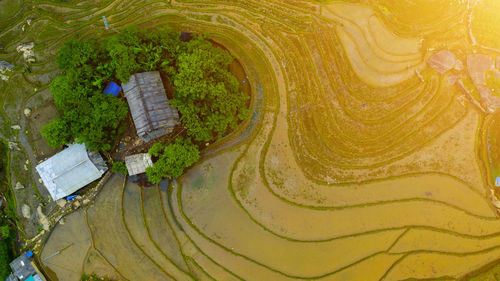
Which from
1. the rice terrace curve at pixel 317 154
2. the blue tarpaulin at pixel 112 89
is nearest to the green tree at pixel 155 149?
the rice terrace curve at pixel 317 154

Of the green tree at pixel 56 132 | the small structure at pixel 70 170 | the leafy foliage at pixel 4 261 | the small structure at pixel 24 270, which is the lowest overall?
the small structure at pixel 24 270

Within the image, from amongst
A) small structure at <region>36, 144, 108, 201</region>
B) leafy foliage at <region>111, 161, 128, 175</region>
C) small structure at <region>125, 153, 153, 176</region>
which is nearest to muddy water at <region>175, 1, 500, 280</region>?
small structure at <region>125, 153, 153, 176</region>

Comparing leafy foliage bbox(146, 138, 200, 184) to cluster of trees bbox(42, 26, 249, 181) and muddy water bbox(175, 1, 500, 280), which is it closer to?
A: cluster of trees bbox(42, 26, 249, 181)

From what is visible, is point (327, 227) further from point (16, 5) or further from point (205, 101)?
point (16, 5)

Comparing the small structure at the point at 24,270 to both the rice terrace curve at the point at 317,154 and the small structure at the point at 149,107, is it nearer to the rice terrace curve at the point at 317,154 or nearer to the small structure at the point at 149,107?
the rice terrace curve at the point at 317,154

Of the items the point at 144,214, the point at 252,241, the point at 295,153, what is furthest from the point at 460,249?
the point at 144,214

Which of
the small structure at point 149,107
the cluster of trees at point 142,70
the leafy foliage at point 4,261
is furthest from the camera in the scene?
the leafy foliage at point 4,261

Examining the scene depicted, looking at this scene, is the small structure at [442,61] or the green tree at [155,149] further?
the small structure at [442,61]
